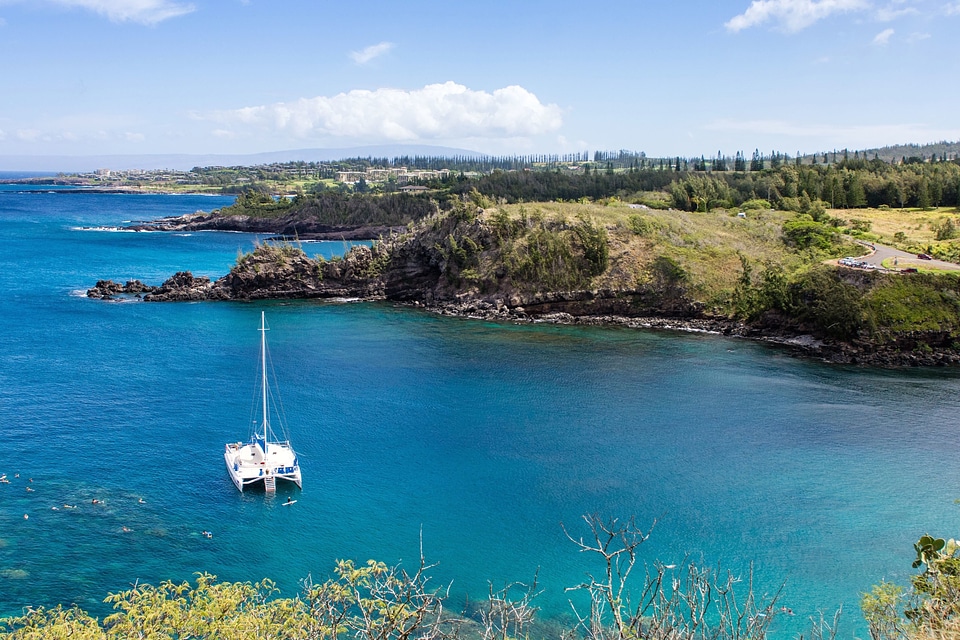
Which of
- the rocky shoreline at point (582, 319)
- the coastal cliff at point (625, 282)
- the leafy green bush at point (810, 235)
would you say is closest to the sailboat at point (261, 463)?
the rocky shoreline at point (582, 319)

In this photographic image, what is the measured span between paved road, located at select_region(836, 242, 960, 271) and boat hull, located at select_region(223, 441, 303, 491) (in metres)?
60.1

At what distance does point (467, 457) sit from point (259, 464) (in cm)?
1136

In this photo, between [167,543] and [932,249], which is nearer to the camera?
[167,543]

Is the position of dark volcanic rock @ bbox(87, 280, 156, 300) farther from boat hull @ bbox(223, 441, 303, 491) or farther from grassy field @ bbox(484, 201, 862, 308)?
boat hull @ bbox(223, 441, 303, 491)

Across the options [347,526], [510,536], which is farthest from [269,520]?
[510,536]

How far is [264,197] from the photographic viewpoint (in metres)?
182

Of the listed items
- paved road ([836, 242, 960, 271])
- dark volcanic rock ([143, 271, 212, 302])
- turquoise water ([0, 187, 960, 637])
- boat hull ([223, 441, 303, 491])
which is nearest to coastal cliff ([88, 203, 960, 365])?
dark volcanic rock ([143, 271, 212, 302])

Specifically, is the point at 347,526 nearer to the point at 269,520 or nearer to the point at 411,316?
the point at 269,520

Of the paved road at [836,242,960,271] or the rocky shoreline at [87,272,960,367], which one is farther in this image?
the paved road at [836,242,960,271]

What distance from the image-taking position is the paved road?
70.3m

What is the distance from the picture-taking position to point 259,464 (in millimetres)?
37781

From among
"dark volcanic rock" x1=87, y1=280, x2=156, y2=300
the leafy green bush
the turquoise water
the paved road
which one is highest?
the leafy green bush

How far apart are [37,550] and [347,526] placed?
13.0 metres

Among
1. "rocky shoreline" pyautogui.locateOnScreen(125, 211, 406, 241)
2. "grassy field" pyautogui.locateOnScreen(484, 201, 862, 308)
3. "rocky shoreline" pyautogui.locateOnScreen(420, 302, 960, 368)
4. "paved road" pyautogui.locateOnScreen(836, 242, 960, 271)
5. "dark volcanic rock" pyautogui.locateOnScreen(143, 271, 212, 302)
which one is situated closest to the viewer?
"rocky shoreline" pyautogui.locateOnScreen(420, 302, 960, 368)
